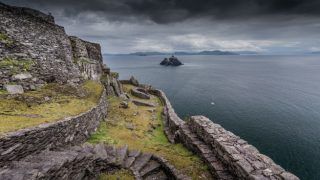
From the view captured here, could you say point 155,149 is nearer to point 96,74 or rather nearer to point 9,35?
point 9,35

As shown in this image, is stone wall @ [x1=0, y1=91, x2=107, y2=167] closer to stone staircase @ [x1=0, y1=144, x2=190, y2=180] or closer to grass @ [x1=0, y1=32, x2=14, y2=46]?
stone staircase @ [x1=0, y1=144, x2=190, y2=180]

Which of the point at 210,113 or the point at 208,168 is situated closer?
the point at 208,168

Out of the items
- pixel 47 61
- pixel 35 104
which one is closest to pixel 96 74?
pixel 47 61

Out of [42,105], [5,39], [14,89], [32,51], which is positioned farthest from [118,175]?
[5,39]

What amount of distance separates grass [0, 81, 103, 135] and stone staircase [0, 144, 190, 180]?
88.3 inches

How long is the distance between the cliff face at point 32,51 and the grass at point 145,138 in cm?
720

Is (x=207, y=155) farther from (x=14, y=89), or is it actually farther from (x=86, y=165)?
(x=14, y=89)

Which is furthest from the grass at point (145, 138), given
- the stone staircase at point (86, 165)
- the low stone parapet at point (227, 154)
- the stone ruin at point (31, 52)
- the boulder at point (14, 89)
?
the stone ruin at point (31, 52)

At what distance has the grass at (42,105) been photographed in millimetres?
11195

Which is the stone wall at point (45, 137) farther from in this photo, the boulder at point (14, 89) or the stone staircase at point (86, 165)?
the boulder at point (14, 89)

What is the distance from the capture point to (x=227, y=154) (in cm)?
1227

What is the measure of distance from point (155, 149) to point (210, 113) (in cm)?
4369

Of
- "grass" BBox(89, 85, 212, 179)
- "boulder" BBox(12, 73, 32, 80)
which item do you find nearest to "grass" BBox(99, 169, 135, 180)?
"grass" BBox(89, 85, 212, 179)

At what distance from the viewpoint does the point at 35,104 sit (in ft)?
50.1
